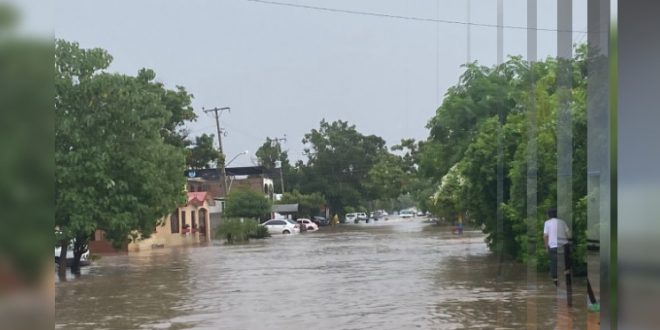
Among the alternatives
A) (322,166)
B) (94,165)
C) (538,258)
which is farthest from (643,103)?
(94,165)

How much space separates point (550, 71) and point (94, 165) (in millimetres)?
6835

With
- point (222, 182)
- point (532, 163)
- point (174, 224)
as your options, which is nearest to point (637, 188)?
point (532, 163)

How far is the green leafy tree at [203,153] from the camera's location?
1064cm

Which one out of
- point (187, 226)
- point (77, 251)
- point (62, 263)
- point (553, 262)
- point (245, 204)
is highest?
point (245, 204)

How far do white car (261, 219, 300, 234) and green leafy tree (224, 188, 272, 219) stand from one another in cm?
64

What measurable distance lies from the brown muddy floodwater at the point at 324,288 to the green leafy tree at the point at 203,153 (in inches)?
64.5

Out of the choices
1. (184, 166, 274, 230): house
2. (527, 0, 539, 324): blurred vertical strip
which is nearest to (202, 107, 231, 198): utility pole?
(184, 166, 274, 230): house

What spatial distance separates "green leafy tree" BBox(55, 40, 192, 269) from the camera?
9328 millimetres

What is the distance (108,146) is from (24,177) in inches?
330

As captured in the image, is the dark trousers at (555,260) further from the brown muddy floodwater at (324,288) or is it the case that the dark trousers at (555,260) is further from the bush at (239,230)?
the bush at (239,230)

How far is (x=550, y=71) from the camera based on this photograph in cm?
545

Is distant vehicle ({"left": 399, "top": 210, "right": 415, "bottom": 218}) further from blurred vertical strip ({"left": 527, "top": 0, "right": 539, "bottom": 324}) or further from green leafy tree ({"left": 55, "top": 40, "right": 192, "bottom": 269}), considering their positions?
green leafy tree ({"left": 55, "top": 40, "right": 192, "bottom": 269})

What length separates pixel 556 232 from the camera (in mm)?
6047

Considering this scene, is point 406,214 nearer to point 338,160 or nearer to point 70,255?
point 338,160
